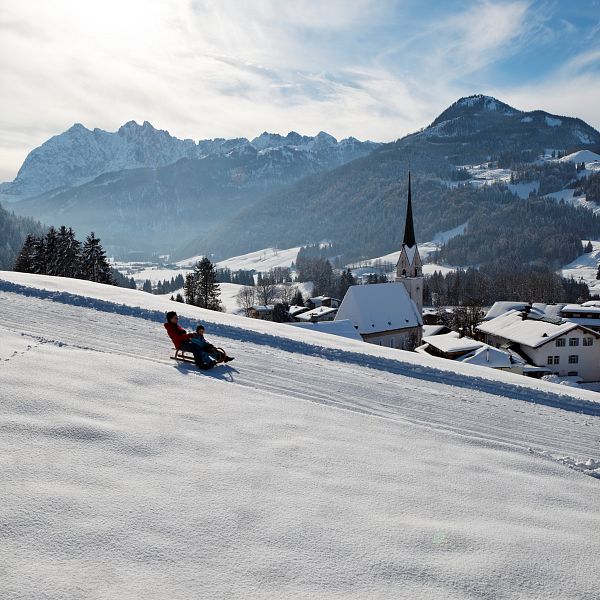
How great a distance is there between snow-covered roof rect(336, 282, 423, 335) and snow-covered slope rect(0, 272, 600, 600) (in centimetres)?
3389

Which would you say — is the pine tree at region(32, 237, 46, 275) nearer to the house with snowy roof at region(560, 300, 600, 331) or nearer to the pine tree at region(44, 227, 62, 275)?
the pine tree at region(44, 227, 62, 275)

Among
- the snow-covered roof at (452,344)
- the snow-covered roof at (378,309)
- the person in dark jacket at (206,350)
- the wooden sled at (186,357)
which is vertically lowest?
the snow-covered roof at (452,344)

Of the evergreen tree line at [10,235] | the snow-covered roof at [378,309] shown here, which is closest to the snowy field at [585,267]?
the snow-covered roof at [378,309]

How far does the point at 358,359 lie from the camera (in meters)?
12.7

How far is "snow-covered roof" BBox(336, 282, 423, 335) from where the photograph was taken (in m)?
43.7

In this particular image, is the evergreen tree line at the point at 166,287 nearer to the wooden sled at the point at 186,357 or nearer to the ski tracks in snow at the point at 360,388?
the ski tracks in snow at the point at 360,388

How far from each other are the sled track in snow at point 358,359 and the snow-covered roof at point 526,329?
35.1 metres

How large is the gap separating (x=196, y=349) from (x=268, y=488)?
17.0ft

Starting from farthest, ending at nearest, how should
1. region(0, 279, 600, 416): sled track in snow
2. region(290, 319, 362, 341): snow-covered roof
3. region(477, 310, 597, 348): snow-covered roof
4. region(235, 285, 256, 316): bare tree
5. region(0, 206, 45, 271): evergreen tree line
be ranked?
region(0, 206, 45, 271): evergreen tree line < region(235, 285, 256, 316): bare tree < region(477, 310, 597, 348): snow-covered roof < region(290, 319, 362, 341): snow-covered roof < region(0, 279, 600, 416): sled track in snow

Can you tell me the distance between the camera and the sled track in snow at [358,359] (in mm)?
11445

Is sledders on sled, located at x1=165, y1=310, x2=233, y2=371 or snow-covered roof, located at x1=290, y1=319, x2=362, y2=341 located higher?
sledders on sled, located at x1=165, y1=310, x2=233, y2=371

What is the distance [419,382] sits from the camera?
37.3 ft

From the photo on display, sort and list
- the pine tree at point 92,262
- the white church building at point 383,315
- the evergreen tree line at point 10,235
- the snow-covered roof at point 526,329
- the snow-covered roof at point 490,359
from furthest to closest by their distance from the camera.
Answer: the evergreen tree line at point 10,235 → the pine tree at point 92,262 → the white church building at point 383,315 → the snow-covered roof at point 526,329 → the snow-covered roof at point 490,359

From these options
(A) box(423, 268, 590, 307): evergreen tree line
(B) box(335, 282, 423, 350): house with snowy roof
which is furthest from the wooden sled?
(A) box(423, 268, 590, 307): evergreen tree line
